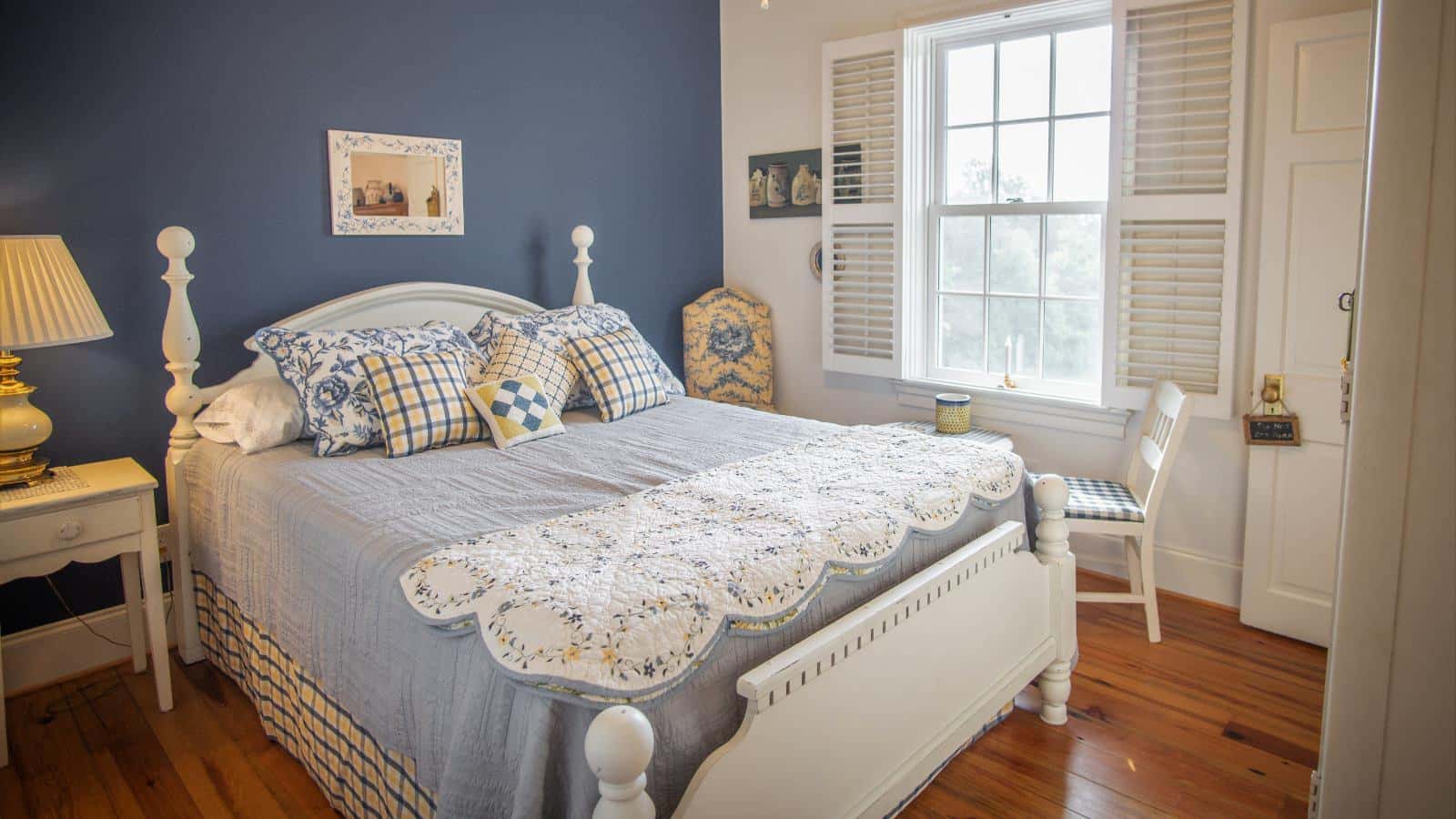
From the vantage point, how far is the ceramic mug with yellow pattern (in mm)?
3707

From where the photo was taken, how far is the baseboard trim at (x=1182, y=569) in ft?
10.7

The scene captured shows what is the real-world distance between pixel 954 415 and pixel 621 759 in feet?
8.80

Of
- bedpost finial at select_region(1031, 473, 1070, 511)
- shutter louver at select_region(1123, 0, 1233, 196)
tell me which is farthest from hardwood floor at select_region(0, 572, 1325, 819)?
shutter louver at select_region(1123, 0, 1233, 196)

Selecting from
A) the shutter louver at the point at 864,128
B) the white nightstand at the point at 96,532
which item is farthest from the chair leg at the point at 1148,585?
the white nightstand at the point at 96,532

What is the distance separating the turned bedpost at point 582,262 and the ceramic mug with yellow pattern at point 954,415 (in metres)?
1.53

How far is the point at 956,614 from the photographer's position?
2.14 meters

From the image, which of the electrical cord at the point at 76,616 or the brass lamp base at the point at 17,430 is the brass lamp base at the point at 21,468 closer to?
the brass lamp base at the point at 17,430

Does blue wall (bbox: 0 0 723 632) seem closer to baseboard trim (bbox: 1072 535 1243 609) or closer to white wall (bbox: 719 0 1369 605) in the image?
white wall (bbox: 719 0 1369 605)

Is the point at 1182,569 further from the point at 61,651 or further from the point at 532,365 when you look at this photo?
the point at 61,651

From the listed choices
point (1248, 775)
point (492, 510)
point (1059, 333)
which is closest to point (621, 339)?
point (492, 510)

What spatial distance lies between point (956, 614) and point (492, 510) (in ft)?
3.69

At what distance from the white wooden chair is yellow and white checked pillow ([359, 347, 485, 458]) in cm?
198

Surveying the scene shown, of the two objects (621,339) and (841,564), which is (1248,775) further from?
(621,339)

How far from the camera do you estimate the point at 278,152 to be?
314cm
